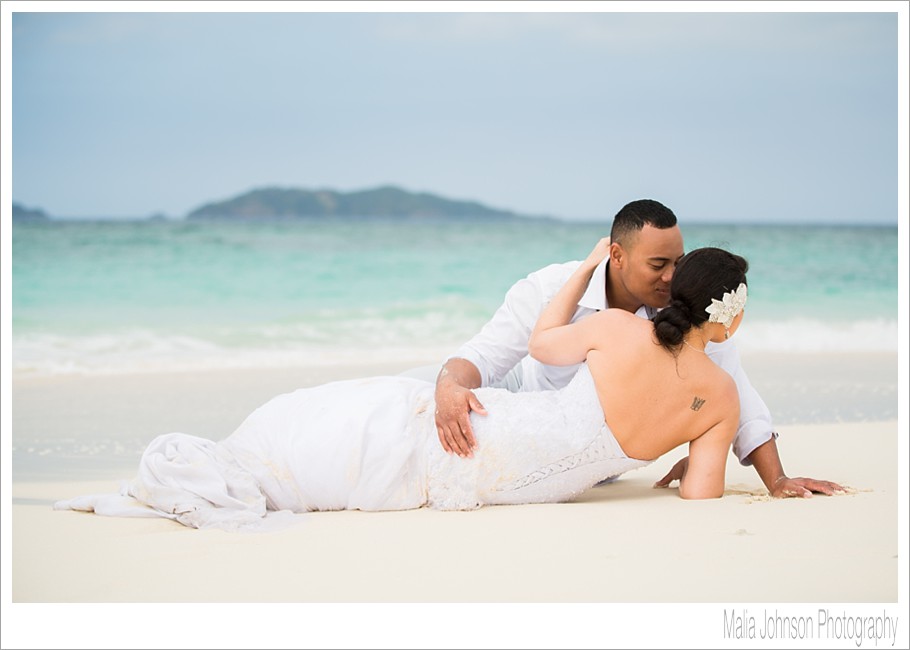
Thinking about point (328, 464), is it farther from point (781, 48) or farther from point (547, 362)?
point (781, 48)

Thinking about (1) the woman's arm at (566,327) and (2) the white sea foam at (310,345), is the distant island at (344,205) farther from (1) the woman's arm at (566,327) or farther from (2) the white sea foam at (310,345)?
(1) the woman's arm at (566,327)

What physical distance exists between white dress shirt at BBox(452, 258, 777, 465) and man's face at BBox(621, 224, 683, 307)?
6.0 inches

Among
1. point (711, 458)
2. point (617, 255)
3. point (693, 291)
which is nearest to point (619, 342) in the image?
point (693, 291)

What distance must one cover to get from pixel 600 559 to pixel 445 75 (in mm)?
21082

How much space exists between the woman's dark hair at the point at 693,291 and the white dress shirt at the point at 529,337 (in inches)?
21.6

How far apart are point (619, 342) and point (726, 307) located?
1.29ft

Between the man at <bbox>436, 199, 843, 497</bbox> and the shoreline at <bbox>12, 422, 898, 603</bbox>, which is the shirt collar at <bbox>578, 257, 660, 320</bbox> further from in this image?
the shoreline at <bbox>12, 422, 898, 603</bbox>

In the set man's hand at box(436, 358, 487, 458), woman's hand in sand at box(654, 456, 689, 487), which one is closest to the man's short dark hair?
man's hand at box(436, 358, 487, 458)

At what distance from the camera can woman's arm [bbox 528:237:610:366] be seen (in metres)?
3.55

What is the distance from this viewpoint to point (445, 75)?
22984 mm

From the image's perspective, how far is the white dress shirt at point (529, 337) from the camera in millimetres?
3812

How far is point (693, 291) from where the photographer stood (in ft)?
10.9

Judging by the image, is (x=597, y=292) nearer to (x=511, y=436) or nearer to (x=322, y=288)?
(x=511, y=436)

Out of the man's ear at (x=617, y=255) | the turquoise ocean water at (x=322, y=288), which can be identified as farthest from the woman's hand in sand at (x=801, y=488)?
the turquoise ocean water at (x=322, y=288)
